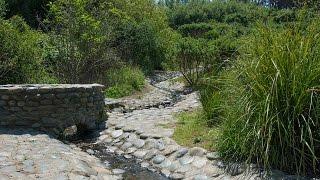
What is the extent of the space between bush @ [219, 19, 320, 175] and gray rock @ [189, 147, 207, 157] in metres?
0.64

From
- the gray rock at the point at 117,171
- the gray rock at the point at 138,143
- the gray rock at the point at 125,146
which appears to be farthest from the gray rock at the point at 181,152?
the gray rock at the point at 125,146

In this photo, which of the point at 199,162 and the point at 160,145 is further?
the point at 160,145

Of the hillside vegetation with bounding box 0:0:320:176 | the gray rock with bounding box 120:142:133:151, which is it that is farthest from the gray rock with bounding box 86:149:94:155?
the hillside vegetation with bounding box 0:0:320:176

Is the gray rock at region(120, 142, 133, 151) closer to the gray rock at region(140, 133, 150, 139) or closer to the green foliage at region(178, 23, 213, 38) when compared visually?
the gray rock at region(140, 133, 150, 139)

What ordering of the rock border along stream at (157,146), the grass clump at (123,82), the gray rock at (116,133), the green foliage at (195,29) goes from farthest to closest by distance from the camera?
the green foliage at (195,29) < the grass clump at (123,82) < the gray rock at (116,133) < the rock border along stream at (157,146)

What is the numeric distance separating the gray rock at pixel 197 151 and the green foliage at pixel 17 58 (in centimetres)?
541

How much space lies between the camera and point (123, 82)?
42.1 ft

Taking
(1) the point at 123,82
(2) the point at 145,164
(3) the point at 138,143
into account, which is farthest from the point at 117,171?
(1) the point at 123,82

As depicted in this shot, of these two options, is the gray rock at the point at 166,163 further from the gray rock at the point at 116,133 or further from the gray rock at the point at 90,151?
the gray rock at the point at 116,133

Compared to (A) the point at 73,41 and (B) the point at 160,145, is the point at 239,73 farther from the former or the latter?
(A) the point at 73,41

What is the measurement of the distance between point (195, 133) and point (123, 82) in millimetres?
6613

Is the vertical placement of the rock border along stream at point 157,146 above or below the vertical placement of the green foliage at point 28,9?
below

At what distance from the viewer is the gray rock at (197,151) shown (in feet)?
18.5

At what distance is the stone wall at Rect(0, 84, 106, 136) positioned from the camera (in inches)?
282
